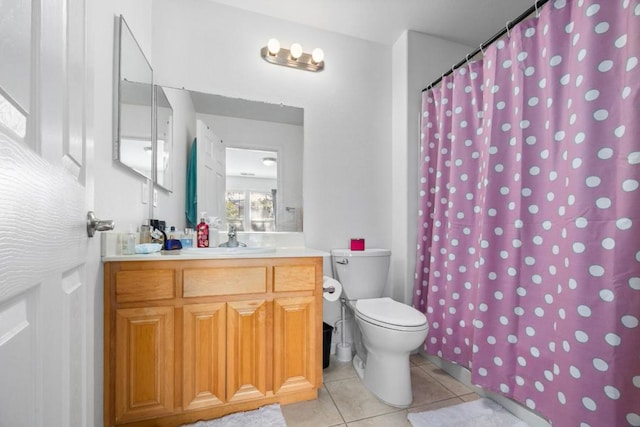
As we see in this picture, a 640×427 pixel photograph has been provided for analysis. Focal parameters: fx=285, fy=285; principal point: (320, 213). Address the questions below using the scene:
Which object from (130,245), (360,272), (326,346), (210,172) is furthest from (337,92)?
(326,346)

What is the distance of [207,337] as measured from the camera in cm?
137

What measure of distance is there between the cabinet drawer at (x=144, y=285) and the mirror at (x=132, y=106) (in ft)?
1.72

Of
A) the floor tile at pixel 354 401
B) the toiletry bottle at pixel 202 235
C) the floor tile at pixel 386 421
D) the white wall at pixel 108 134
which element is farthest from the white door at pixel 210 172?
the floor tile at pixel 386 421

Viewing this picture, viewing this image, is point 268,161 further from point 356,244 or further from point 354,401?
point 354,401

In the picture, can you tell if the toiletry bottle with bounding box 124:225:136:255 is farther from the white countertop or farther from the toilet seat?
the toilet seat

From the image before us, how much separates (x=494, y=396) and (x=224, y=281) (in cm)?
159

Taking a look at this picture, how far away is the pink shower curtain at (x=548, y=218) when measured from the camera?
985 millimetres

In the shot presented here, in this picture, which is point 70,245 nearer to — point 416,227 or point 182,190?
point 182,190

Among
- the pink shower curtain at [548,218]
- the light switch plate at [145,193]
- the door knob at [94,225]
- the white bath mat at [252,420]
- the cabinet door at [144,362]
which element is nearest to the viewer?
the door knob at [94,225]

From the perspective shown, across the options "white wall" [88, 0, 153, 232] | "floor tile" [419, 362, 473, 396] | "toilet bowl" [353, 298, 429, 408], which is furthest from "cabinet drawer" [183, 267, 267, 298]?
"floor tile" [419, 362, 473, 396]

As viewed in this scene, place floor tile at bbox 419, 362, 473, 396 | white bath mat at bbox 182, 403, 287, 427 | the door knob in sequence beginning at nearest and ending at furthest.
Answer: the door knob
white bath mat at bbox 182, 403, 287, 427
floor tile at bbox 419, 362, 473, 396

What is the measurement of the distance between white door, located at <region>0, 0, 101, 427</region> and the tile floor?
102 centimetres

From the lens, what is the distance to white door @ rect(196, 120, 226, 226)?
1930 mm

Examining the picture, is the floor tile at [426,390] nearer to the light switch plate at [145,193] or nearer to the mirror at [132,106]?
the light switch plate at [145,193]
